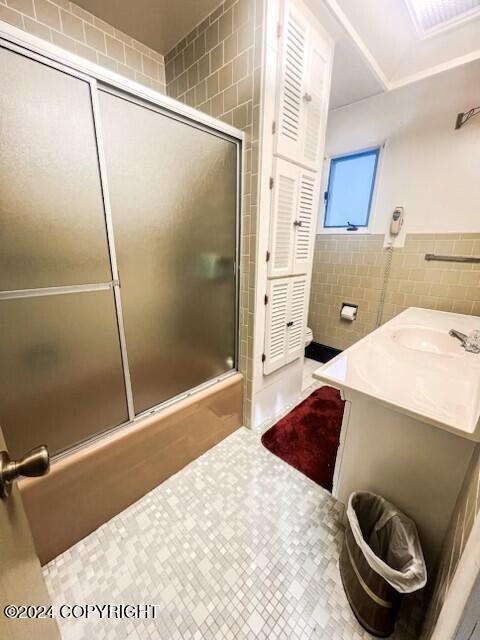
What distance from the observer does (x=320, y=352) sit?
2.87 metres

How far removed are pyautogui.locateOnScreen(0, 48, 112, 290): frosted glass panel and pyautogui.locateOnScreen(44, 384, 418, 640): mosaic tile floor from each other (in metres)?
1.14

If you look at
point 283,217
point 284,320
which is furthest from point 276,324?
point 283,217

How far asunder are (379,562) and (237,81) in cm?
210

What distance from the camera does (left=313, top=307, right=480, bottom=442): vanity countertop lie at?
76cm

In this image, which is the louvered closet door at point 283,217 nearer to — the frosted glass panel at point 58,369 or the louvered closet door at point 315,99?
the louvered closet door at point 315,99

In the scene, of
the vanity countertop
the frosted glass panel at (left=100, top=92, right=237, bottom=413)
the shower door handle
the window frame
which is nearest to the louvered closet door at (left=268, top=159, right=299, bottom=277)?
the frosted glass panel at (left=100, top=92, right=237, bottom=413)

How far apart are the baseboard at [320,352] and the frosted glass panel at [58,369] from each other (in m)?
2.22

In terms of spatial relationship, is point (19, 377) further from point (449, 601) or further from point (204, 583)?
point (449, 601)

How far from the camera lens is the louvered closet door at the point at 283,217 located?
145 cm

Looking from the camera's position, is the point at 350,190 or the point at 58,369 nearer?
the point at 58,369

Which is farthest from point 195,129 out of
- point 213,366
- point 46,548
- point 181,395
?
point 46,548

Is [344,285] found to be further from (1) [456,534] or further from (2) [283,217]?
(1) [456,534]

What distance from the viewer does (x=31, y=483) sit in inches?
37.2

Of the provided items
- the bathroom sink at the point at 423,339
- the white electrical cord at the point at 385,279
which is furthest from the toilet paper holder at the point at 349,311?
the bathroom sink at the point at 423,339
